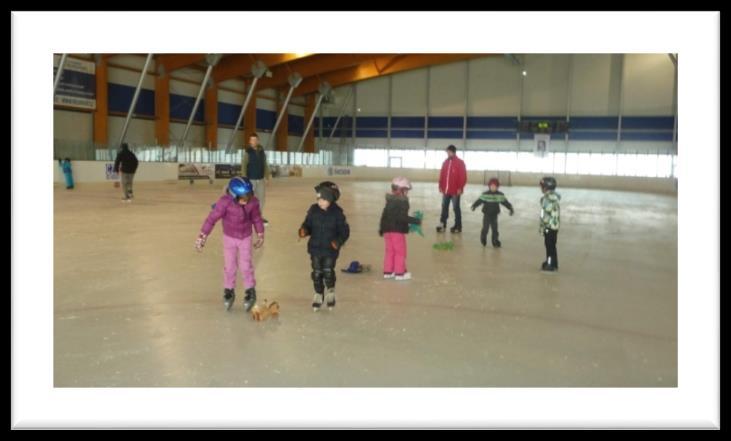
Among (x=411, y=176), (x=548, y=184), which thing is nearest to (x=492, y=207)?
(x=548, y=184)

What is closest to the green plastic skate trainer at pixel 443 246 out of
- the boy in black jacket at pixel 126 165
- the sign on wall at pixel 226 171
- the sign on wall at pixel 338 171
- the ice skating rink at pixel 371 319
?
the ice skating rink at pixel 371 319

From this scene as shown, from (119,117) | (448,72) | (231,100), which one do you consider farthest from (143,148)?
(448,72)

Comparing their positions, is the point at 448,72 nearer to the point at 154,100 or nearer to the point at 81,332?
the point at 154,100

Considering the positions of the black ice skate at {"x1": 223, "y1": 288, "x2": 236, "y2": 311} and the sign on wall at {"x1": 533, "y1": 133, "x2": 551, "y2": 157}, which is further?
the sign on wall at {"x1": 533, "y1": 133, "x2": 551, "y2": 157}

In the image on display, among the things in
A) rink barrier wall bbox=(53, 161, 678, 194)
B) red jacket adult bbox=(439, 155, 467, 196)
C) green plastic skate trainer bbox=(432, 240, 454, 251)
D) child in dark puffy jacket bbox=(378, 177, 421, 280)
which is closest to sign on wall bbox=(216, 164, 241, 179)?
rink barrier wall bbox=(53, 161, 678, 194)

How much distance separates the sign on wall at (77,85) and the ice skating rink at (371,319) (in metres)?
18.3

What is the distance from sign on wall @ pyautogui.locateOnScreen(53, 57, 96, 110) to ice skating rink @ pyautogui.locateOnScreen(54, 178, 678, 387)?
18345 mm

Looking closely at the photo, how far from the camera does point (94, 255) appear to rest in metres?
7.80

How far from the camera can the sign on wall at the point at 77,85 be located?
25.4 m

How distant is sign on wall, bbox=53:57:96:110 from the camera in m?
25.4

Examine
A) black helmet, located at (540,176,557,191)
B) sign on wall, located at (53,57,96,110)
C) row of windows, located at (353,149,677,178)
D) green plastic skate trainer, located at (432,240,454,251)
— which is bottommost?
green plastic skate trainer, located at (432,240,454,251)

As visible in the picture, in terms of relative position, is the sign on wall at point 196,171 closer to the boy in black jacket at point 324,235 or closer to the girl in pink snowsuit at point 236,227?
the girl in pink snowsuit at point 236,227

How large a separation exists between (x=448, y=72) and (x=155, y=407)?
131 ft

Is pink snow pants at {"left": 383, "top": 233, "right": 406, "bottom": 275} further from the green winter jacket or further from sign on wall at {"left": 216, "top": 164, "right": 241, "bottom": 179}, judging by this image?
sign on wall at {"left": 216, "top": 164, "right": 241, "bottom": 179}
